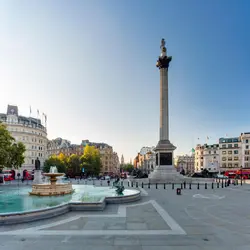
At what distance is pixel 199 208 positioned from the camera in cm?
1708

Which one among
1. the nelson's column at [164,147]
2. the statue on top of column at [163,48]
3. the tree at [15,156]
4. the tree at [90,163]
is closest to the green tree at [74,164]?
the tree at [90,163]

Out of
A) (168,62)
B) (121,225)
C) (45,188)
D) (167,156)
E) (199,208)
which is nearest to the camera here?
(121,225)

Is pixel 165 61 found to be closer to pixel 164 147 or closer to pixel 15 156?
pixel 164 147

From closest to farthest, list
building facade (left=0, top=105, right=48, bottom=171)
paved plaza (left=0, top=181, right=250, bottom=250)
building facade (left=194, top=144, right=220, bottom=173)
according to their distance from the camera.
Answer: paved plaza (left=0, top=181, right=250, bottom=250) < building facade (left=0, top=105, right=48, bottom=171) < building facade (left=194, top=144, right=220, bottom=173)

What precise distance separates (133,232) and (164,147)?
3613 cm

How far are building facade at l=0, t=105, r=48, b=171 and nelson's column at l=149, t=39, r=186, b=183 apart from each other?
51004 millimetres

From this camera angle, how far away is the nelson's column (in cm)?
4412

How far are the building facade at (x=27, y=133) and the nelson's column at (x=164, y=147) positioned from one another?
5100 centimetres

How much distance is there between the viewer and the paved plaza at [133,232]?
8883 mm

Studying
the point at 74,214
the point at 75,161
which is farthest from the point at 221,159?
the point at 74,214

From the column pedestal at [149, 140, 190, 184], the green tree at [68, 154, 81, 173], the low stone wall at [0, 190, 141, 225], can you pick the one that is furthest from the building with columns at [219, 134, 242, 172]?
the low stone wall at [0, 190, 141, 225]

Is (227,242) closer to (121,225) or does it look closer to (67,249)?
(121,225)

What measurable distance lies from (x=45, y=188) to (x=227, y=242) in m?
17.7

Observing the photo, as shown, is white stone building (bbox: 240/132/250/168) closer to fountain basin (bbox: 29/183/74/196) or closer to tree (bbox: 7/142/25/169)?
tree (bbox: 7/142/25/169)
